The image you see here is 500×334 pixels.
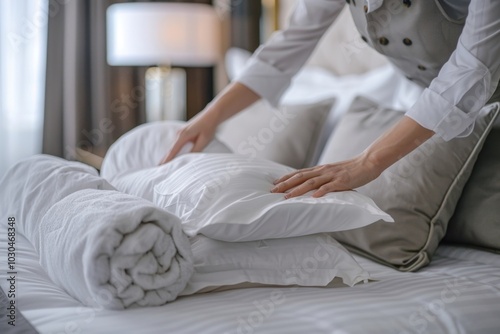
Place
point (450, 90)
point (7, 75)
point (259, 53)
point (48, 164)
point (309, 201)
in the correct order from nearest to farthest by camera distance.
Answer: point (309, 201), point (450, 90), point (48, 164), point (259, 53), point (7, 75)

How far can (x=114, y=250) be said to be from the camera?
2.90 ft

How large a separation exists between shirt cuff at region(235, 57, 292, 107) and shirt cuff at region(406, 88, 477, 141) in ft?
1.81

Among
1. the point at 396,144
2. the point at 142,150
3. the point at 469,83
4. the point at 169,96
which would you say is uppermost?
the point at 469,83

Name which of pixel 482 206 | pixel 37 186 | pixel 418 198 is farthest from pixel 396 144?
pixel 37 186

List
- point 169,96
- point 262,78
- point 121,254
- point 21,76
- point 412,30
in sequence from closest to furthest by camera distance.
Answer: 1. point 121,254
2. point 412,30
3. point 262,78
4. point 21,76
5. point 169,96

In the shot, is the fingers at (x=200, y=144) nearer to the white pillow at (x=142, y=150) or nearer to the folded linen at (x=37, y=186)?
the white pillow at (x=142, y=150)

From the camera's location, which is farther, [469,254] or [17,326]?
[469,254]

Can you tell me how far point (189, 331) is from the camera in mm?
851

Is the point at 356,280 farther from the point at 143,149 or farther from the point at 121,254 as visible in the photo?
the point at 143,149

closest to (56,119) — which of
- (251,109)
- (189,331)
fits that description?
(251,109)

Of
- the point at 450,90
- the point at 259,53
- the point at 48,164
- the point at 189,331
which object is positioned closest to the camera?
the point at 189,331

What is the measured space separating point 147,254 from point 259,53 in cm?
87

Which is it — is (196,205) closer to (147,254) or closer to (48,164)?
(147,254)

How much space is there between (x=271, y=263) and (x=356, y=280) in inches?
6.1
